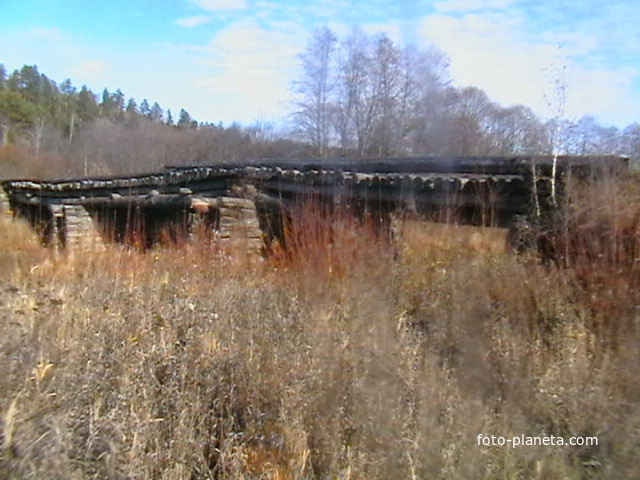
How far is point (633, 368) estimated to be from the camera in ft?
10.5

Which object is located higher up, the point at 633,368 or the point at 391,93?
the point at 391,93

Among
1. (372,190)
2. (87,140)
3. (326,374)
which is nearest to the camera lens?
(326,374)

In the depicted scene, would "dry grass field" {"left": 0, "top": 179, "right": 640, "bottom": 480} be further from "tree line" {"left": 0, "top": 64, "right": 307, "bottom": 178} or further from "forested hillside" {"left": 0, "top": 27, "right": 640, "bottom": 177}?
"tree line" {"left": 0, "top": 64, "right": 307, "bottom": 178}

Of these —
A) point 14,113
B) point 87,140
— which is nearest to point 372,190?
point 87,140

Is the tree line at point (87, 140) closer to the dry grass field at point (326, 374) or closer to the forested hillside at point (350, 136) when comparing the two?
the forested hillside at point (350, 136)

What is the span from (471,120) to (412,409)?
19.5 feet

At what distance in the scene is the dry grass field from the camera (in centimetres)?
236

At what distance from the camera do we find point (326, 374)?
2996 mm

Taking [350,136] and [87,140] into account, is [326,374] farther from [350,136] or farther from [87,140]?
[87,140]

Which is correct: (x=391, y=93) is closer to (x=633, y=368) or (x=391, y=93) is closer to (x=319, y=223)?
(x=319, y=223)

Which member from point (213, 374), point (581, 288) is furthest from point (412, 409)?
point (581, 288)

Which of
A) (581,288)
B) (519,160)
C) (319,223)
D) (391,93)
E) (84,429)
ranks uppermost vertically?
(391,93)

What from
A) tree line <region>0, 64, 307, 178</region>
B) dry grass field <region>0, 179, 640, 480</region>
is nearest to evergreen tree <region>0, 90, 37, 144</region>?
tree line <region>0, 64, 307, 178</region>

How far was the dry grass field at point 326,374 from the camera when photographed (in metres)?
2.36
